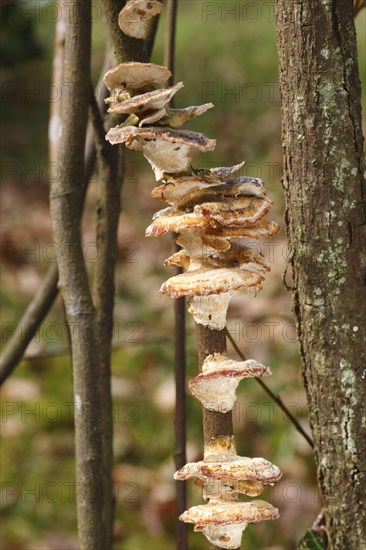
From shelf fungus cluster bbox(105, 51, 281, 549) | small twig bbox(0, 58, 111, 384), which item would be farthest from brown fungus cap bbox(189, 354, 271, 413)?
small twig bbox(0, 58, 111, 384)

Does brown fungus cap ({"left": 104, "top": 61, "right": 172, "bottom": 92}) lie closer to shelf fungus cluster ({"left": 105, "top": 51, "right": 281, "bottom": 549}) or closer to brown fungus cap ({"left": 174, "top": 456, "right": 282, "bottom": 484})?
shelf fungus cluster ({"left": 105, "top": 51, "right": 281, "bottom": 549})

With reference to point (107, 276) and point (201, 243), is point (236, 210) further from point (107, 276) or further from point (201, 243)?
point (107, 276)

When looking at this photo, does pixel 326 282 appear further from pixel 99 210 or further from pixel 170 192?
pixel 99 210

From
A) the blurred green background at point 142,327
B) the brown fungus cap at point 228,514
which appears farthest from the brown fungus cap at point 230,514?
the blurred green background at point 142,327

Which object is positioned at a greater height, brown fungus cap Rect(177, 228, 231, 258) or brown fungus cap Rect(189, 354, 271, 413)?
brown fungus cap Rect(177, 228, 231, 258)

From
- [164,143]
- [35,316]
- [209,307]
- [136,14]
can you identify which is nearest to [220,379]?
[209,307]

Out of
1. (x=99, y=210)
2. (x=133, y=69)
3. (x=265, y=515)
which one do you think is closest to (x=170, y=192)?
(x=133, y=69)

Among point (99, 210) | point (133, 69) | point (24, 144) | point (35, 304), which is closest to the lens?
point (133, 69)

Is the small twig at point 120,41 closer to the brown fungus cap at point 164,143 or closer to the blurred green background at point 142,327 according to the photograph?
the brown fungus cap at point 164,143
